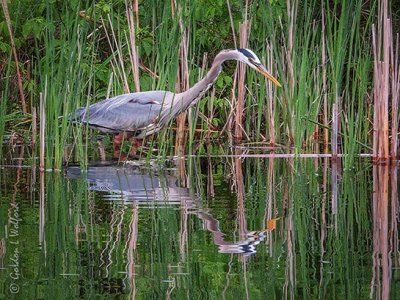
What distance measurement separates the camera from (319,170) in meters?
7.39

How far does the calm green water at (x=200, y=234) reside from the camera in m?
3.54

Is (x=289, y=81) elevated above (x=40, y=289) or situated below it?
above

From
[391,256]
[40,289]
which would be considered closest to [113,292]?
[40,289]

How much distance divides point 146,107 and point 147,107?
0.01 metres

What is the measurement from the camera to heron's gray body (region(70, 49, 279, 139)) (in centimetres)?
851

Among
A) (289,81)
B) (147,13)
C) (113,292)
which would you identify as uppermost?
(147,13)

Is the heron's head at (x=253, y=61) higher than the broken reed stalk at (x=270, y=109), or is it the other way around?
the heron's head at (x=253, y=61)

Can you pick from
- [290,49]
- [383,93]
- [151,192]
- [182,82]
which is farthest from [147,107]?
[151,192]

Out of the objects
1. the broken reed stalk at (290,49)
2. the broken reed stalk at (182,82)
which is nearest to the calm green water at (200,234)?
the broken reed stalk at (182,82)

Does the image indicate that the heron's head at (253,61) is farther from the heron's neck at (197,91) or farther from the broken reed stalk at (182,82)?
the broken reed stalk at (182,82)

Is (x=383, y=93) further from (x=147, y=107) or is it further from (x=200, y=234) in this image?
(x=200, y=234)

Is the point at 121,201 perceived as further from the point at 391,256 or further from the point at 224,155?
the point at 224,155

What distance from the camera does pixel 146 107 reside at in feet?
28.2

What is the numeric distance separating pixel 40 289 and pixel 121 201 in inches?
86.4
